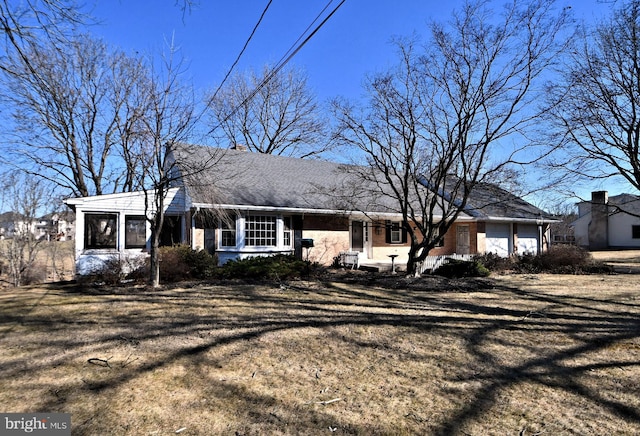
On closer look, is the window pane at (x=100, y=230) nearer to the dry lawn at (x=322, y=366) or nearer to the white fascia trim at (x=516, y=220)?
the dry lawn at (x=322, y=366)

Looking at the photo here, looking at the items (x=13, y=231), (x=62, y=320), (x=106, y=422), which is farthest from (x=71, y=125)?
(x=106, y=422)

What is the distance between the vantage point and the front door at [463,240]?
21219 mm

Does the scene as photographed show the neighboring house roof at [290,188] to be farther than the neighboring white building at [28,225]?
No

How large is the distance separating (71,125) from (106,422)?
66.7 feet

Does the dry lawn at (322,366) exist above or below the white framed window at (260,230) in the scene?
below

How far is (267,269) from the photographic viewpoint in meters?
12.1

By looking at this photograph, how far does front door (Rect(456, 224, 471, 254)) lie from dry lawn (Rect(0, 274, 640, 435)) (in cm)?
1268

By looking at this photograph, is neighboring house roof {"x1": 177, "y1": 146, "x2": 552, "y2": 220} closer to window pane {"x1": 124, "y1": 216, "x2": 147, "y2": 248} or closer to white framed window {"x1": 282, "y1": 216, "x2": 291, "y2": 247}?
white framed window {"x1": 282, "y1": 216, "x2": 291, "y2": 247}

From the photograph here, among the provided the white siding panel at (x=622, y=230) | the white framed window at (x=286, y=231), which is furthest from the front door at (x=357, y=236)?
the white siding panel at (x=622, y=230)

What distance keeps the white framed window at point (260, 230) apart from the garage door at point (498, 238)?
12.4m

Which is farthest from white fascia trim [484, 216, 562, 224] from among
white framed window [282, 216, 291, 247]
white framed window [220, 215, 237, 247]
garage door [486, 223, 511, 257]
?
white framed window [220, 215, 237, 247]

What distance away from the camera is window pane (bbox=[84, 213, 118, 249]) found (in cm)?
1318

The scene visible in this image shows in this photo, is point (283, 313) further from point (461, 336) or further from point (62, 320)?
point (62, 320)

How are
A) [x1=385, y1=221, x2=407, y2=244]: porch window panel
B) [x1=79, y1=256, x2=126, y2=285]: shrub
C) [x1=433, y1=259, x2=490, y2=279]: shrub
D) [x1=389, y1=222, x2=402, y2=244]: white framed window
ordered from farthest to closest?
[x1=389, y1=222, x2=402, y2=244]: white framed window → [x1=385, y1=221, x2=407, y2=244]: porch window panel → [x1=433, y1=259, x2=490, y2=279]: shrub → [x1=79, y1=256, x2=126, y2=285]: shrub
